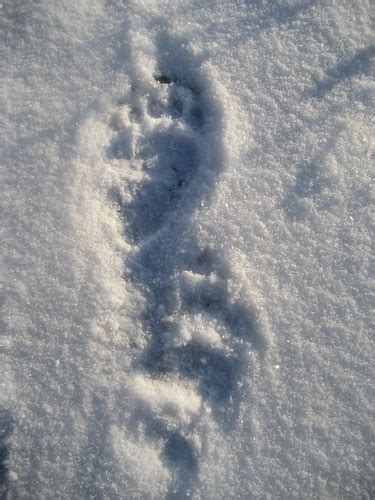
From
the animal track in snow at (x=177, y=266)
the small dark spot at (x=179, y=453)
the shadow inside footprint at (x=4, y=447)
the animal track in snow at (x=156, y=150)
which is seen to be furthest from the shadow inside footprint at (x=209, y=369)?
the shadow inside footprint at (x=4, y=447)

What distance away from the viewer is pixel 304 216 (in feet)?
5.90

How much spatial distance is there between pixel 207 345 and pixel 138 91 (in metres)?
1.12

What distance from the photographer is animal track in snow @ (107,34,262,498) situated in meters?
1.63

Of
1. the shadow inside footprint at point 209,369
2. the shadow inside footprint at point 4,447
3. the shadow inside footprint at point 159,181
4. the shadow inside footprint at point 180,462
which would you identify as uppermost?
the shadow inside footprint at point 159,181

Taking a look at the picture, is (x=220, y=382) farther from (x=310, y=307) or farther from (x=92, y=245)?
(x=92, y=245)

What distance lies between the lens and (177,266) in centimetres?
175

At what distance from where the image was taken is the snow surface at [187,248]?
1598 millimetres

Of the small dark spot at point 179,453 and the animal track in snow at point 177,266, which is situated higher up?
the animal track in snow at point 177,266

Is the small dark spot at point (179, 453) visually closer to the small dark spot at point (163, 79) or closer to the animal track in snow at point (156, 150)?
the animal track in snow at point (156, 150)

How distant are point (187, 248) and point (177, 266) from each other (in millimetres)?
84

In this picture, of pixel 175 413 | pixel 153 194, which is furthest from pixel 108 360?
pixel 153 194

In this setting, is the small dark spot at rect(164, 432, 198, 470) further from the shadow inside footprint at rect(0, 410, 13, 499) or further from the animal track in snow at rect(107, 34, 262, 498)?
the shadow inside footprint at rect(0, 410, 13, 499)

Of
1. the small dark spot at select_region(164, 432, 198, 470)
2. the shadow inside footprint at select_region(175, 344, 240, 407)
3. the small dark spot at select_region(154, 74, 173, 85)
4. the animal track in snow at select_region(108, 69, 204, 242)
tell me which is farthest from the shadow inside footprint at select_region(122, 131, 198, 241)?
the small dark spot at select_region(164, 432, 198, 470)

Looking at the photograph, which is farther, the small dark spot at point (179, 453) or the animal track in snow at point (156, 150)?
the animal track in snow at point (156, 150)
